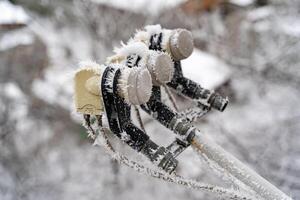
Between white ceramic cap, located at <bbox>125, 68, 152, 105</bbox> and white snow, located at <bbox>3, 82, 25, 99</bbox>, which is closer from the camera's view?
white ceramic cap, located at <bbox>125, 68, 152, 105</bbox>

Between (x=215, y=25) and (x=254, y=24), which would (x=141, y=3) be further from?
(x=254, y=24)

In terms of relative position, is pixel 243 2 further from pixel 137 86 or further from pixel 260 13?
pixel 137 86

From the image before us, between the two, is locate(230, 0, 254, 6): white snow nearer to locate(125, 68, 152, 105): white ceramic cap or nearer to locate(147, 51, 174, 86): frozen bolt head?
locate(147, 51, 174, 86): frozen bolt head

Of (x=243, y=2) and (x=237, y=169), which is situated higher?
(x=243, y=2)

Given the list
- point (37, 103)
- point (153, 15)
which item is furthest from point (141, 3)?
point (37, 103)

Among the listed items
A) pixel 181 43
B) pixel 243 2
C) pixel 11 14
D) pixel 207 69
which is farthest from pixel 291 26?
pixel 181 43

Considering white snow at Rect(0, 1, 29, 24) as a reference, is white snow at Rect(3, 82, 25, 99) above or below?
below

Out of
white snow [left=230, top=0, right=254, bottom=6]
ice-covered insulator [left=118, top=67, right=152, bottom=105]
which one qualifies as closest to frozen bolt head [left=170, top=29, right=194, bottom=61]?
ice-covered insulator [left=118, top=67, right=152, bottom=105]

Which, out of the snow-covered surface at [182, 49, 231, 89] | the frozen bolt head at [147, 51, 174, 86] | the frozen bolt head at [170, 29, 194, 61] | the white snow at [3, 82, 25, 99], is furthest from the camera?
the snow-covered surface at [182, 49, 231, 89]
